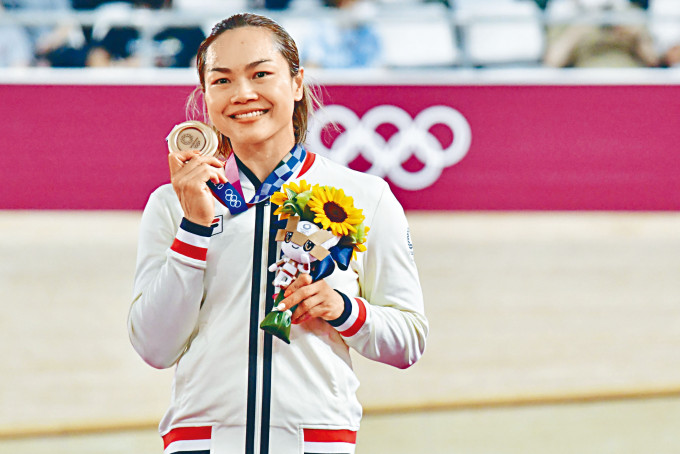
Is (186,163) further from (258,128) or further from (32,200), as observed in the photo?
(32,200)

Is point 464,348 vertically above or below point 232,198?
below

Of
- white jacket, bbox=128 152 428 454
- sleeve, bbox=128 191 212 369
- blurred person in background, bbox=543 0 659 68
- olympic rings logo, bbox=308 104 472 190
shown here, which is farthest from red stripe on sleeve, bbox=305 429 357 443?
blurred person in background, bbox=543 0 659 68

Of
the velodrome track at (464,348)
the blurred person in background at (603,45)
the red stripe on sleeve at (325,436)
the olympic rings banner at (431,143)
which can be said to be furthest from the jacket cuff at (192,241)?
the blurred person in background at (603,45)

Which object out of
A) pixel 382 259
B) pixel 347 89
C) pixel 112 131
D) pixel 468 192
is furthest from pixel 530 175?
pixel 382 259

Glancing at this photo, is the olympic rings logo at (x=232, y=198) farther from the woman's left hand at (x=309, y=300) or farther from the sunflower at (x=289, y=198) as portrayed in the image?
A: the woman's left hand at (x=309, y=300)

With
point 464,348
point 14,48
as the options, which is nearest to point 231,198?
point 464,348

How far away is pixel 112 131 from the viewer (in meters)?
6.97

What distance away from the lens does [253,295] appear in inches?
53.3

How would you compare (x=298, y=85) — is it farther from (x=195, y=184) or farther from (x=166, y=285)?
(x=166, y=285)

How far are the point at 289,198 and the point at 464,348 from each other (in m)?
3.03

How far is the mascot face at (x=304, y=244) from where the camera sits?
1300mm

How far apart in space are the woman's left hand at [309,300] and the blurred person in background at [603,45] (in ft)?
22.1

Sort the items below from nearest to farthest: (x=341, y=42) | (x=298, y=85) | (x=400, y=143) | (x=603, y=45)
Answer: (x=298, y=85) → (x=400, y=143) → (x=341, y=42) → (x=603, y=45)

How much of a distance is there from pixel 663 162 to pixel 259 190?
6.69 m
